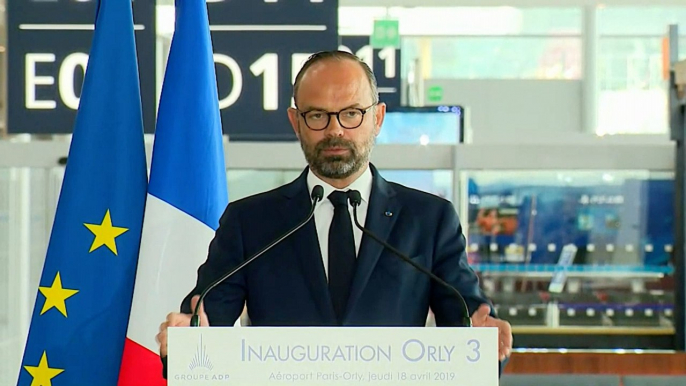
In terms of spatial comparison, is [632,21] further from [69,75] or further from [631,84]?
[69,75]

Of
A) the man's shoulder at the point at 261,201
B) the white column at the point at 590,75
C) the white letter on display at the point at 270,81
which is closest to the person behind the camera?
the man's shoulder at the point at 261,201

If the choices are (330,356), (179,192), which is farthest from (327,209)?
(179,192)

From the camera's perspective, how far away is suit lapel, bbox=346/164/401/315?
1.79m

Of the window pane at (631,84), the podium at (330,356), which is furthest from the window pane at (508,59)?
the podium at (330,356)

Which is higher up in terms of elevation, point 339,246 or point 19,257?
point 339,246

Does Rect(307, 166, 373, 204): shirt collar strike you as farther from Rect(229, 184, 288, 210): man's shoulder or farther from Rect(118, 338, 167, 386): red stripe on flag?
Rect(118, 338, 167, 386): red stripe on flag

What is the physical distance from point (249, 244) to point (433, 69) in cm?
1104

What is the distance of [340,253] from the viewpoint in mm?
1836

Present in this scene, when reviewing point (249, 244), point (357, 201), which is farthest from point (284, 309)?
point (357, 201)

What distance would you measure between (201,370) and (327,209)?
1.89 feet

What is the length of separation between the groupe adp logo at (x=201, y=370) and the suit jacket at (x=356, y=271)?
37cm

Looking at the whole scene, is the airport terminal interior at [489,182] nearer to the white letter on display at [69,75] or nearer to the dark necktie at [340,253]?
the white letter on display at [69,75]

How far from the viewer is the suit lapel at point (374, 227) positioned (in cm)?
179

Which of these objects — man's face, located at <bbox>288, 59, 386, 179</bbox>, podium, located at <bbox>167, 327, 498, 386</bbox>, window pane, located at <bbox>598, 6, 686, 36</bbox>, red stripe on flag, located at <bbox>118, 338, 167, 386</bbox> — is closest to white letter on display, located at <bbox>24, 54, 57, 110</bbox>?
red stripe on flag, located at <bbox>118, 338, 167, 386</bbox>
